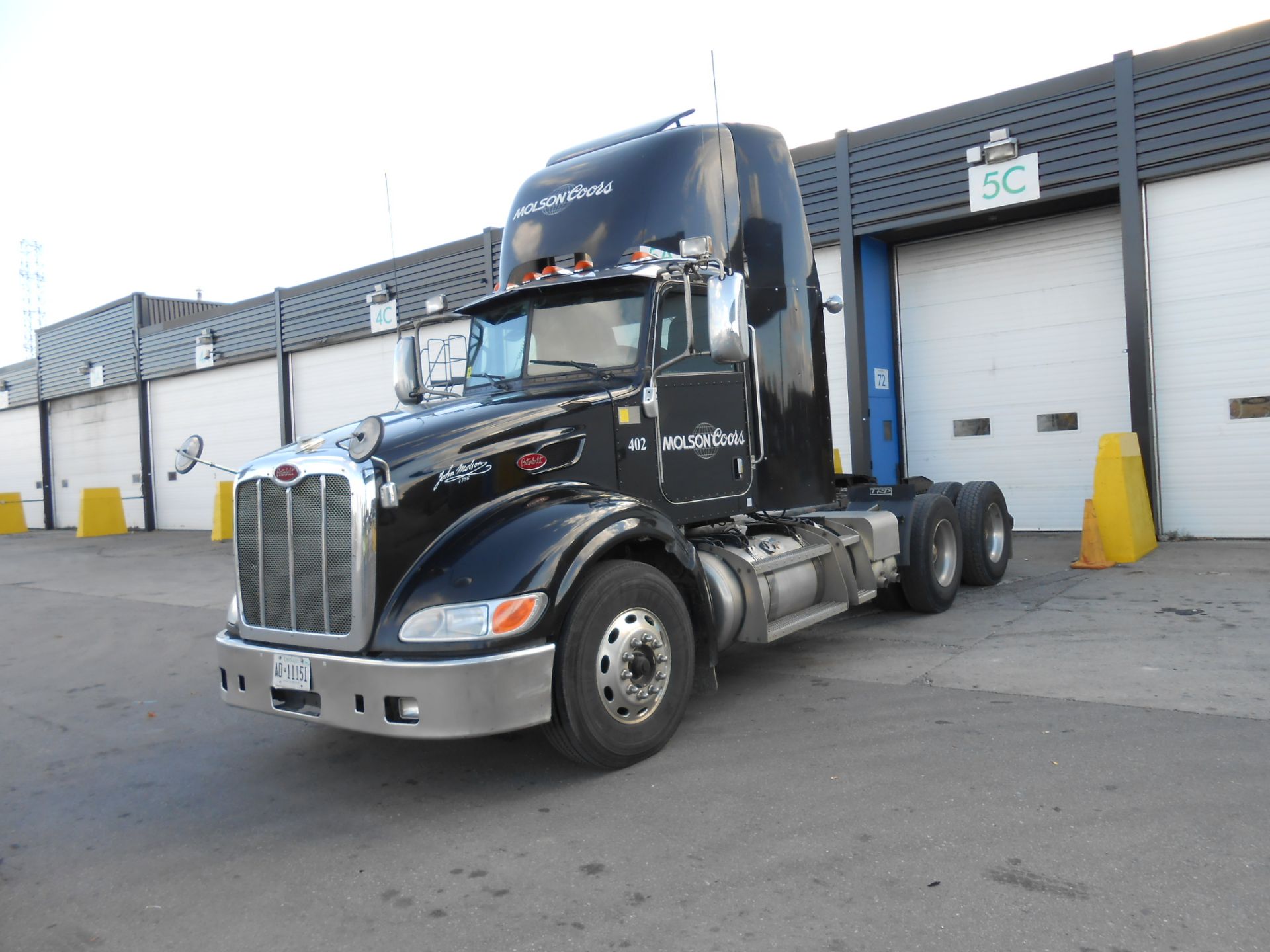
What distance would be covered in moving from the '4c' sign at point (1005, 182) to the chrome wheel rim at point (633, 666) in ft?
34.1

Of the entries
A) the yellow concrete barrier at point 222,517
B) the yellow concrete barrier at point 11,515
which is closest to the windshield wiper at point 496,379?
the yellow concrete barrier at point 222,517

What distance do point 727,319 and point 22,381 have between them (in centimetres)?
3424


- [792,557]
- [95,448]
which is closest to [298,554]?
[792,557]

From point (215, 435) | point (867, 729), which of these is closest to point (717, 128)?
point (867, 729)

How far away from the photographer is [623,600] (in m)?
4.62

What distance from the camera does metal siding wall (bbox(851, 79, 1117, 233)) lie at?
482 inches

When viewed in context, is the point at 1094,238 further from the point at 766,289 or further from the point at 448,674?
the point at 448,674

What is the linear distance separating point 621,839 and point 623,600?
1160 millimetres

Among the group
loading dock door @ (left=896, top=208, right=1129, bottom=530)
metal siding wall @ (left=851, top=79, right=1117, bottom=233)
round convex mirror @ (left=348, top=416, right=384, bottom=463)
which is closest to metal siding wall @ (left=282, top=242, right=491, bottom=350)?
metal siding wall @ (left=851, top=79, right=1117, bottom=233)

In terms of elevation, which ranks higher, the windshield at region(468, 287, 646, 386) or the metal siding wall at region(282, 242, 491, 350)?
the metal siding wall at region(282, 242, 491, 350)

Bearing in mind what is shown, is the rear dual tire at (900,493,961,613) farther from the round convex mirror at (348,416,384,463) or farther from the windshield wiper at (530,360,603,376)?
the round convex mirror at (348,416,384,463)

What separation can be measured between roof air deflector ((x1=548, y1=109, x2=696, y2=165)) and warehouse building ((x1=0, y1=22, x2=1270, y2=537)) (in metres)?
7.92

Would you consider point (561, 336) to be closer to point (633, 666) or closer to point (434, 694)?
point (633, 666)

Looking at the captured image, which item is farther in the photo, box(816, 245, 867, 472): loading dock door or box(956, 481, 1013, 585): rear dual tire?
box(816, 245, 867, 472): loading dock door
